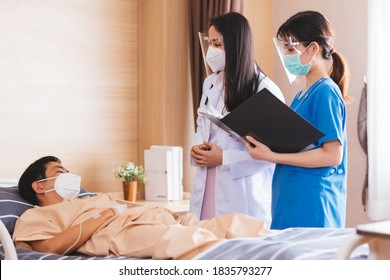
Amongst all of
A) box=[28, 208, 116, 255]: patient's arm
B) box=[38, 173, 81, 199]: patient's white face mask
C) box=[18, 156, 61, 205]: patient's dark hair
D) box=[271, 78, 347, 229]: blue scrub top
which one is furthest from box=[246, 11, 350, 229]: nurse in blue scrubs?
box=[18, 156, 61, 205]: patient's dark hair

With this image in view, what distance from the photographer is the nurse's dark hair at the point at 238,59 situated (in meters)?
2.46

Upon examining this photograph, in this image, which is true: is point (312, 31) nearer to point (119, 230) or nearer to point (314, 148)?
point (314, 148)

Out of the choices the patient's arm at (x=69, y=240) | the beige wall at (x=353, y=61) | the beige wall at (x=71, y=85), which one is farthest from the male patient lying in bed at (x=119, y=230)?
the beige wall at (x=353, y=61)

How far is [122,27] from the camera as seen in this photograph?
12.3 feet

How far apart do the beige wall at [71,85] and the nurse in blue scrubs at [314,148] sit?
5.03 feet

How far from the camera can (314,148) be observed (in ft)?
7.22

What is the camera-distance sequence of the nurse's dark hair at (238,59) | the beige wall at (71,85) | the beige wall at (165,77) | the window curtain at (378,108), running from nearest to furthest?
the nurse's dark hair at (238,59) → the window curtain at (378,108) → the beige wall at (71,85) → the beige wall at (165,77)

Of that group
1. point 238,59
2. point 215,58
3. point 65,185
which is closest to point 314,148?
point 238,59

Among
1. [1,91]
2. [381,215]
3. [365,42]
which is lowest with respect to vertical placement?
[381,215]

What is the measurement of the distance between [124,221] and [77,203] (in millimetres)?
286

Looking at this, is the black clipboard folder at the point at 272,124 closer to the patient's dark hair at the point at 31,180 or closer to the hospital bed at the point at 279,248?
the hospital bed at the point at 279,248
